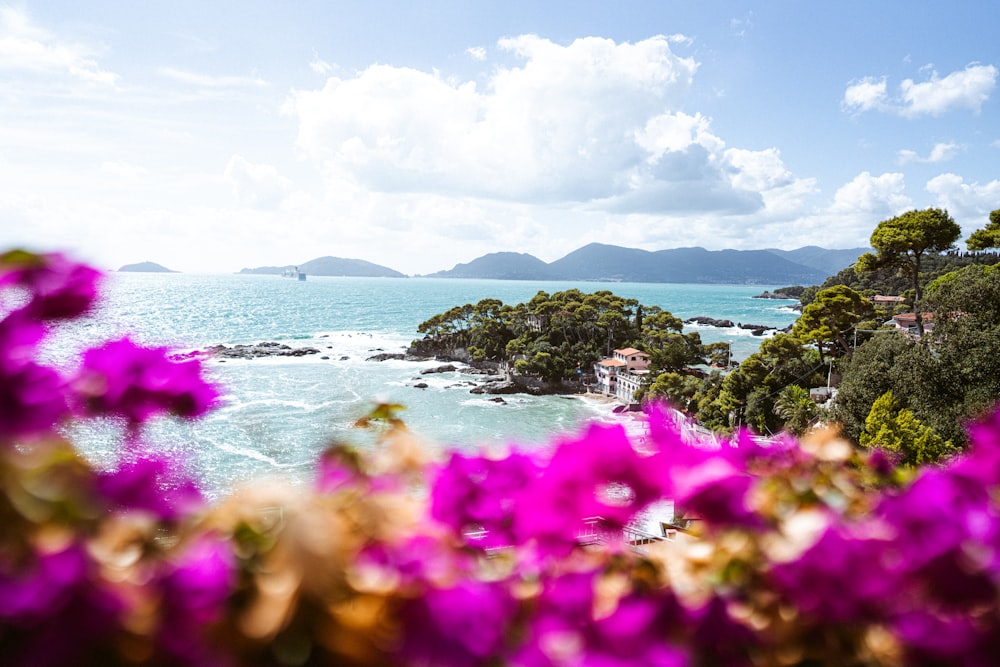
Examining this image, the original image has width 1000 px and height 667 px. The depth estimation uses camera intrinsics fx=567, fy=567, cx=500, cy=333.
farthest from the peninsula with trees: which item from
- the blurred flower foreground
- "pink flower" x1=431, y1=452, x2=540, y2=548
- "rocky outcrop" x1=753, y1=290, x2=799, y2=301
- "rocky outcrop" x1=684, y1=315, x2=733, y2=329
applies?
"rocky outcrop" x1=753, y1=290, x2=799, y2=301

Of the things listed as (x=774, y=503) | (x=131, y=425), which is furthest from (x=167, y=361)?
(x=774, y=503)

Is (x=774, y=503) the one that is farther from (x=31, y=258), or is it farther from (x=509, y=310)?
(x=509, y=310)

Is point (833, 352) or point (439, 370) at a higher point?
point (833, 352)

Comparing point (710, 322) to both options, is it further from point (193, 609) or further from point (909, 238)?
point (193, 609)

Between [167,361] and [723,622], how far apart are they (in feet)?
2.42

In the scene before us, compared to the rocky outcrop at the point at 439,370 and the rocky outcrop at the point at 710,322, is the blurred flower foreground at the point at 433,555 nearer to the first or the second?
the rocky outcrop at the point at 439,370

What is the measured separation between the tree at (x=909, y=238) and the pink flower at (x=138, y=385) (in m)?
23.8

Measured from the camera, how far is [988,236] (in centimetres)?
1891

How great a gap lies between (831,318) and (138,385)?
2740 centimetres

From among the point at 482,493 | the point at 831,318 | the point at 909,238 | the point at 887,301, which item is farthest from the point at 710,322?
the point at 482,493

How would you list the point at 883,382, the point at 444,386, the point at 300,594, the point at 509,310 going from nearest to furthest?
the point at 300,594 → the point at 883,382 → the point at 444,386 → the point at 509,310

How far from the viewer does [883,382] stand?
44.2ft

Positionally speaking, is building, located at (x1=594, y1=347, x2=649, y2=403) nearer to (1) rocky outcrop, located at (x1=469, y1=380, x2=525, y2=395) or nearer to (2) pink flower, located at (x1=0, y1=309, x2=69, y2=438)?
(1) rocky outcrop, located at (x1=469, y1=380, x2=525, y2=395)

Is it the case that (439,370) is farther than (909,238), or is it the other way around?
(439,370)
